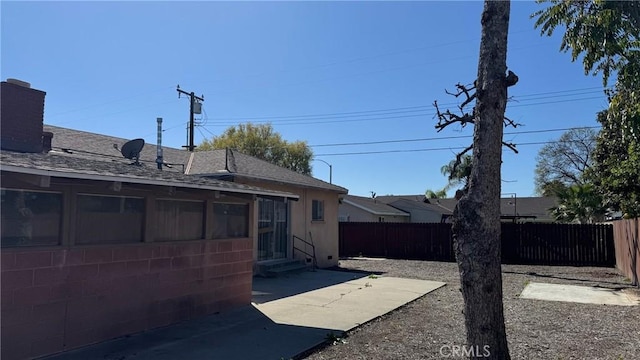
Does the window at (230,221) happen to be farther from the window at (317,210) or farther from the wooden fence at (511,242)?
the wooden fence at (511,242)

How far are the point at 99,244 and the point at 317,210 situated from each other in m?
11.7

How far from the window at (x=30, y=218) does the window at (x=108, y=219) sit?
0.32m

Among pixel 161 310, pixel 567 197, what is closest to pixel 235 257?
pixel 161 310

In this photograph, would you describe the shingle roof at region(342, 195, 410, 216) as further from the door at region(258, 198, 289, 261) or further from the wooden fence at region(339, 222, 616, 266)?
the door at region(258, 198, 289, 261)

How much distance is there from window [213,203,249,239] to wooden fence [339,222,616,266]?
1454 centimetres

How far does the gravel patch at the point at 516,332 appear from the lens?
6457 millimetres

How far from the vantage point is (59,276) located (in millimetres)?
6086

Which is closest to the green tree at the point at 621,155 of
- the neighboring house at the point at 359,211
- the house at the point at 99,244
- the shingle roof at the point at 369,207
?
the house at the point at 99,244

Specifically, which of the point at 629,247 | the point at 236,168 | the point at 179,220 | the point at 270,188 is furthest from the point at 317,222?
the point at 629,247

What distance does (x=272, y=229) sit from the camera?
15.3 metres

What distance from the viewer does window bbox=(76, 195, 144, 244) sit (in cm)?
648

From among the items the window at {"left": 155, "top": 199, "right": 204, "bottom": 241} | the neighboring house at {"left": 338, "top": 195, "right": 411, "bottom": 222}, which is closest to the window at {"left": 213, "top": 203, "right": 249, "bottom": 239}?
the window at {"left": 155, "top": 199, "right": 204, "bottom": 241}

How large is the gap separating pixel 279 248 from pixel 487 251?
477 inches

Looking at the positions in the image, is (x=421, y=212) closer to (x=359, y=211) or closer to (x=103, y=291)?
(x=359, y=211)
